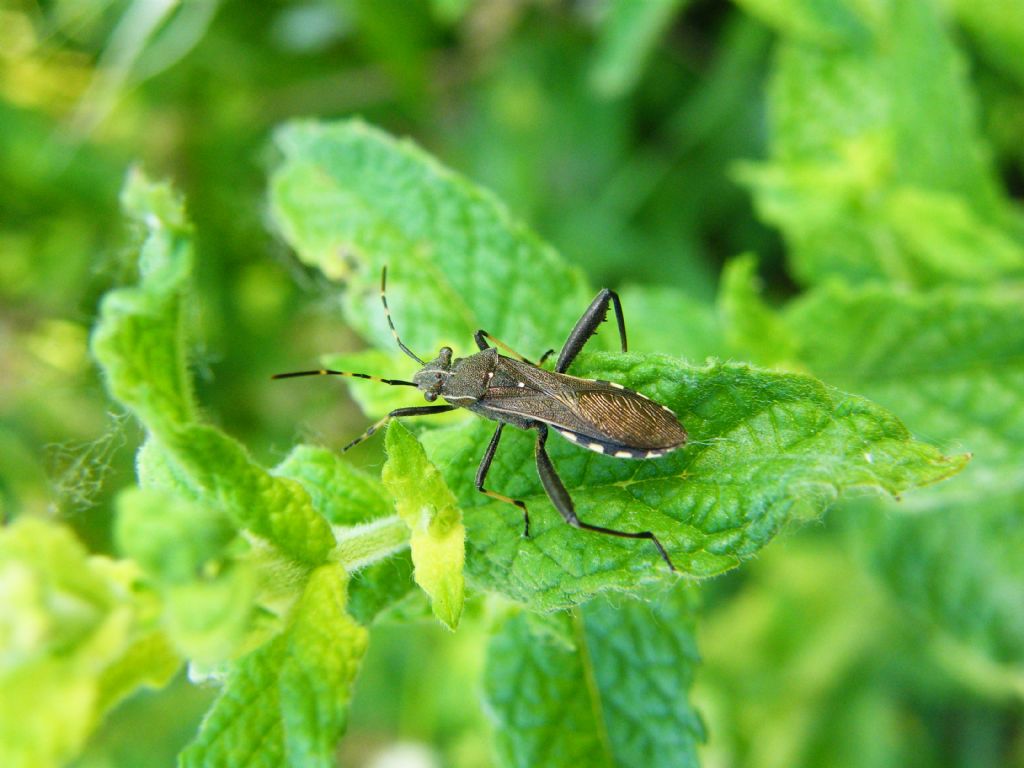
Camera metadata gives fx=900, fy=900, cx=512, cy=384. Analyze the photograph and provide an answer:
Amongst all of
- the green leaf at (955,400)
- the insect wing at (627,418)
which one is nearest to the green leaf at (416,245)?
the insect wing at (627,418)

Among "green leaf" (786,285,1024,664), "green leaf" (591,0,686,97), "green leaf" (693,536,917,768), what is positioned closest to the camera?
"green leaf" (786,285,1024,664)

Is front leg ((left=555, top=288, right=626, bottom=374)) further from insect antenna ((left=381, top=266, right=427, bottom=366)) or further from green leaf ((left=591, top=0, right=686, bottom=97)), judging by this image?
green leaf ((left=591, top=0, right=686, bottom=97))

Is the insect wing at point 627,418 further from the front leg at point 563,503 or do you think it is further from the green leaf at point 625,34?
the green leaf at point 625,34

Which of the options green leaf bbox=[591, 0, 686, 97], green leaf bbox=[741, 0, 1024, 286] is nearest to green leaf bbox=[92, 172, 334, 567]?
green leaf bbox=[741, 0, 1024, 286]

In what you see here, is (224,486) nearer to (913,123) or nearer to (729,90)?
(913,123)

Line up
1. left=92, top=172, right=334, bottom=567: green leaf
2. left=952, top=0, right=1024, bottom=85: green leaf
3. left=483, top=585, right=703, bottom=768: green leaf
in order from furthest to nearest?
1. left=952, top=0, right=1024, bottom=85: green leaf
2. left=483, top=585, right=703, bottom=768: green leaf
3. left=92, top=172, right=334, bottom=567: green leaf

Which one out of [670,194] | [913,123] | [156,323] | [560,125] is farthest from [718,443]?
[560,125]
